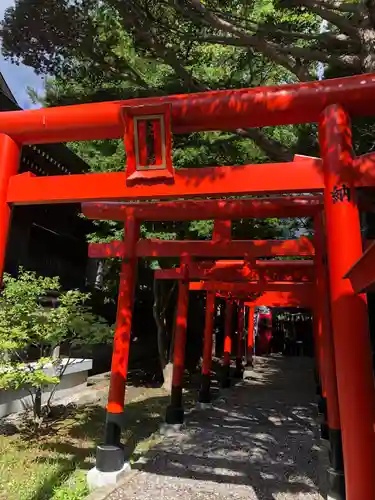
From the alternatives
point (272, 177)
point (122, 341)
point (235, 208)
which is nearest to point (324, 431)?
point (122, 341)

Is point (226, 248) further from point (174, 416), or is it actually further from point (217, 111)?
point (174, 416)

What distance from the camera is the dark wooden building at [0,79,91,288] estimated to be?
30.2 feet

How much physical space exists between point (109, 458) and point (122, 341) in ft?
4.38

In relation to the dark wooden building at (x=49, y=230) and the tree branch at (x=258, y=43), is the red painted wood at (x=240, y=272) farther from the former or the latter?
the dark wooden building at (x=49, y=230)

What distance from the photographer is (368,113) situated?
3.21 m

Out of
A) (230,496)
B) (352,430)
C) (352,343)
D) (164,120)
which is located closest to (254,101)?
(164,120)

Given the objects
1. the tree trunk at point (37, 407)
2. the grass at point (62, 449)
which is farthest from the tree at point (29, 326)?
the grass at point (62, 449)

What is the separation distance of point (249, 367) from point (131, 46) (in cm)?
1439

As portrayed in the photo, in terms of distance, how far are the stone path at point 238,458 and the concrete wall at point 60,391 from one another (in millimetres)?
3055

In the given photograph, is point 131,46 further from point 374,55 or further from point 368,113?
point 368,113

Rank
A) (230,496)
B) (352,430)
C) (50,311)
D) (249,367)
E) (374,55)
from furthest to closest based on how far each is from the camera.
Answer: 1. (249,367)
2. (50,311)
3. (374,55)
4. (230,496)
5. (352,430)

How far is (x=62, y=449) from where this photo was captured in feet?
20.2

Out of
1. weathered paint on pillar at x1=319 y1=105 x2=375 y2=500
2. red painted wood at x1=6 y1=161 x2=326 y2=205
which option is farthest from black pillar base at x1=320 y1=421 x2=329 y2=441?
red painted wood at x1=6 y1=161 x2=326 y2=205

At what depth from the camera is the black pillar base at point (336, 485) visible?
4.32 metres
